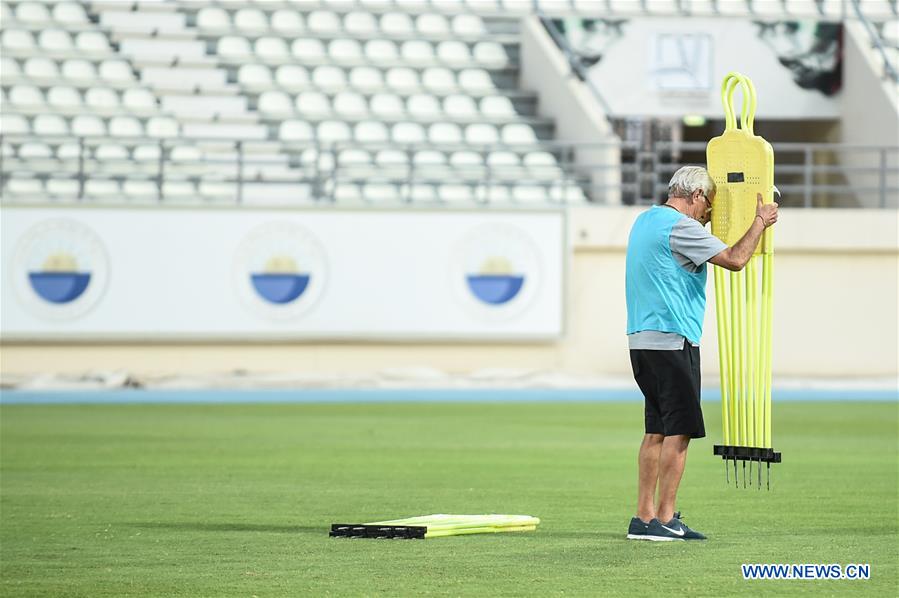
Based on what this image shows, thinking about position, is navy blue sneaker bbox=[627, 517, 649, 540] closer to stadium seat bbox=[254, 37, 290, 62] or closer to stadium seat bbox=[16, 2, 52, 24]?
stadium seat bbox=[254, 37, 290, 62]

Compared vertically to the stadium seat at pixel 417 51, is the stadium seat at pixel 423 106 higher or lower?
lower

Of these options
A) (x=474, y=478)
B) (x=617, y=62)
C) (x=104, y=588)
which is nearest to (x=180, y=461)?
(x=474, y=478)

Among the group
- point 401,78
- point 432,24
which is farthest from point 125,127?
point 432,24

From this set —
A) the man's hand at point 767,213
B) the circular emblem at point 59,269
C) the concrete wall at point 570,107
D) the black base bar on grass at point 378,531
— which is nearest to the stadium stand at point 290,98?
the concrete wall at point 570,107

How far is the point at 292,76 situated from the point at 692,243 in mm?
21890

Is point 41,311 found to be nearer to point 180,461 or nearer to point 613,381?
point 613,381

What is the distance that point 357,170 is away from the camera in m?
26.7

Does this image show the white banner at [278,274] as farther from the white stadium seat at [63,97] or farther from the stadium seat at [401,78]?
the stadium seat at [401,78]

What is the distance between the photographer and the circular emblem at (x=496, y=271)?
24.0 metres

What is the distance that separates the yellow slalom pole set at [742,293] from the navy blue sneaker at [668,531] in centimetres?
38

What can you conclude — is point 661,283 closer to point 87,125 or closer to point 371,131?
point 371,131

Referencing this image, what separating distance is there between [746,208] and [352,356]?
1670cm

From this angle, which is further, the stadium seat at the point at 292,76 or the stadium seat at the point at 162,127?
the stadium seat at the point at 292,76

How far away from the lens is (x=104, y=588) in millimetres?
6742
